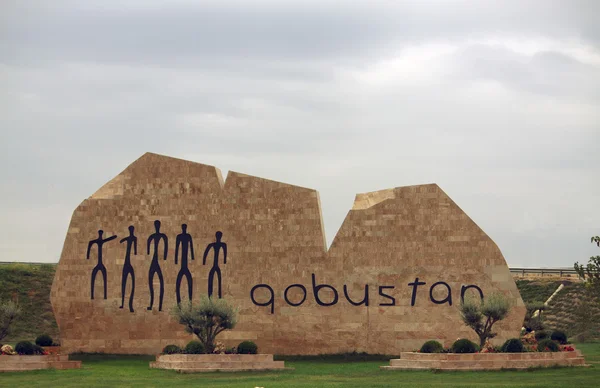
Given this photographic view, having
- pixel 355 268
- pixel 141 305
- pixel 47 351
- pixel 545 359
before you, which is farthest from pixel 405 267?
pixel 47 351

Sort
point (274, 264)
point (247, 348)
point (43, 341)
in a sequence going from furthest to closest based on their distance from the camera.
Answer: point (274, 264) < point (43, 341) < point (247, 348)

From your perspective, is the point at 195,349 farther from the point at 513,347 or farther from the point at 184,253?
the point at 513,347

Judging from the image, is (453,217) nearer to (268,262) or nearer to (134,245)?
(268,262)

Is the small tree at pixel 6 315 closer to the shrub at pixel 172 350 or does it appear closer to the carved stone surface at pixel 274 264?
the carved stone surface at pixel 274 264

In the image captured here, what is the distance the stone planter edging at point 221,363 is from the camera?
36.0 metres

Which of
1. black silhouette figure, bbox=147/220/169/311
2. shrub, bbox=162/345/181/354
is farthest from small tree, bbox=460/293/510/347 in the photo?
black silhouette figure, bbox=147/220/169/311

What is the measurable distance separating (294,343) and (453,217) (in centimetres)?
833

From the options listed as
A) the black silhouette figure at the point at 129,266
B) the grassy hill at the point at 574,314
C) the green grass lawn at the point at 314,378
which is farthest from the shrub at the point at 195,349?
the grassy hill at the point at 574,314

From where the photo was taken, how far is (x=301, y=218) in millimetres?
42438

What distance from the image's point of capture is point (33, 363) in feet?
122

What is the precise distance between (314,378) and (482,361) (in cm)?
587

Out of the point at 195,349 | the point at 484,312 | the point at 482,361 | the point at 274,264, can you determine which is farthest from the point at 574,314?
the point at 195,349

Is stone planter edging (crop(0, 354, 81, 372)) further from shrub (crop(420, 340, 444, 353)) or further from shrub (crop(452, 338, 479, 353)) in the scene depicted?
shrub (crop(452, 338, 479, 353))

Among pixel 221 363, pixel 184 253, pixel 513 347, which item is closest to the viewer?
pixel 513 347
